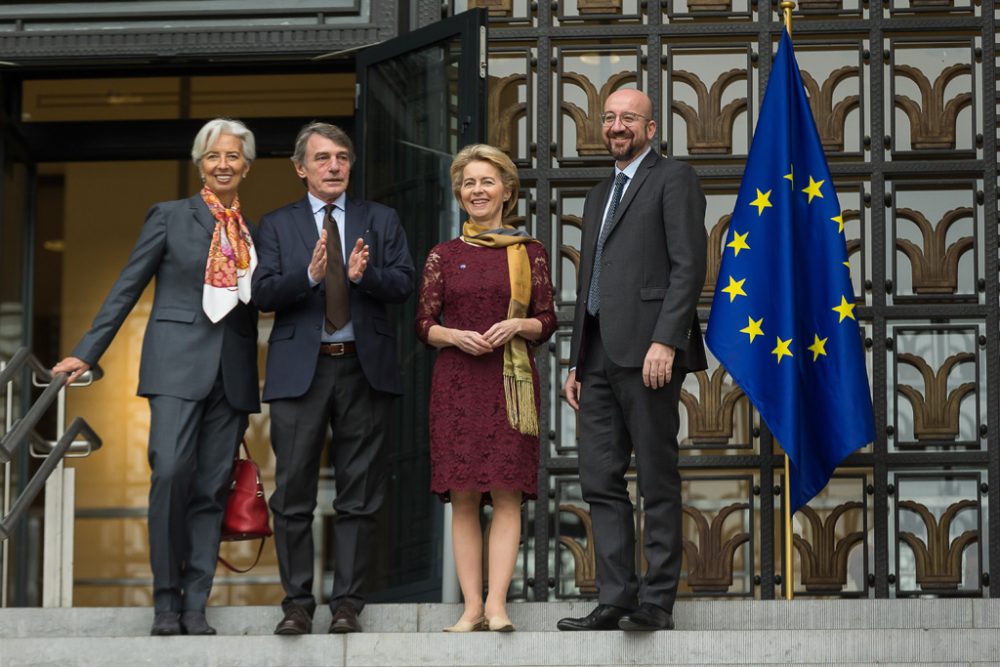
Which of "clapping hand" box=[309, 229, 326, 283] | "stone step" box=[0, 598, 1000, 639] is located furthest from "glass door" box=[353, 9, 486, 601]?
"clapping hand" box=[309, 229, 326, 283]

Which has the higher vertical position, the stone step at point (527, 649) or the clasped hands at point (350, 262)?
the clasped hands at point (350, 262)

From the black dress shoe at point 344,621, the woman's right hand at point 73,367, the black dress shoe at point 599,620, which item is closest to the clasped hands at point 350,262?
the woman's right hand at point 73,367

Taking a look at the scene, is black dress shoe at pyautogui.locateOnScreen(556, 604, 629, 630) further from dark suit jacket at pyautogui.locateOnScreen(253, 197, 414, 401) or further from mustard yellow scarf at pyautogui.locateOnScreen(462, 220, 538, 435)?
dark suit jacket at pyautogui.locateOnScreen(253, 197, 414, 401)

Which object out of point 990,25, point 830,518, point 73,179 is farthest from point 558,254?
point 73,179

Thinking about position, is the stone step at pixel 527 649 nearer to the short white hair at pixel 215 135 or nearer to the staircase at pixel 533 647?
the staircase at pixel 533 647

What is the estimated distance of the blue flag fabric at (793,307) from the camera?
311 inches

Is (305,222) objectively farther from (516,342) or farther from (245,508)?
(245,508)

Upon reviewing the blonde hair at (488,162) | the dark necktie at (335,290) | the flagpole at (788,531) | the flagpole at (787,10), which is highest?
the flagpole at (787,10)

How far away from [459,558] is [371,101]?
2.92 meters

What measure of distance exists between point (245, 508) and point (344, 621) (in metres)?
0.72

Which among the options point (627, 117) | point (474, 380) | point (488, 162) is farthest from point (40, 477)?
point (627, 117)

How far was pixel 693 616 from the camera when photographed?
7.43m

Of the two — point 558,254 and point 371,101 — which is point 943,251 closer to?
point 558,254

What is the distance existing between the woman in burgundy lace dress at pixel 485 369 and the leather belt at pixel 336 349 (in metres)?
0.27
